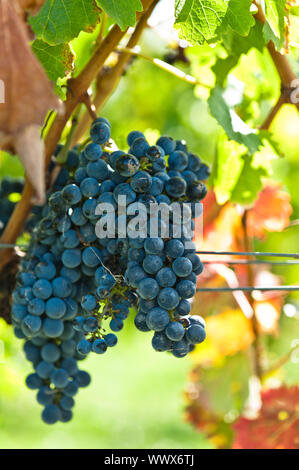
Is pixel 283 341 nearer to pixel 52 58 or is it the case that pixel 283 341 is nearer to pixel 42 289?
pixel 42 289

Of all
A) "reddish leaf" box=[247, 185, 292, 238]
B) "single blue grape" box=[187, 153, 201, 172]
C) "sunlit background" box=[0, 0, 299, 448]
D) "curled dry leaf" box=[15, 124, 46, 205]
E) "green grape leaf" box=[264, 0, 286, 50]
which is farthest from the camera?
"reddish leaf" box=[247, 185, 292, 238]

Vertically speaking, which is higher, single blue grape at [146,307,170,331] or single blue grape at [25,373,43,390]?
single blue grape at [146,307,170,331]

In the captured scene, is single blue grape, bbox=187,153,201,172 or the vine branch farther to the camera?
the vine branch

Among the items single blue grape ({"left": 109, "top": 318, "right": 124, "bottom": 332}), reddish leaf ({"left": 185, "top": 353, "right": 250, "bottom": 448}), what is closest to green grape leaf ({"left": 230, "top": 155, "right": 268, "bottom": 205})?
single blue grape ({"left": 109, "top": 318, "right": 124, "bottom": 332})

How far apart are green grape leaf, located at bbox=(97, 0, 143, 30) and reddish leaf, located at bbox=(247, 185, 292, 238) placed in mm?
729

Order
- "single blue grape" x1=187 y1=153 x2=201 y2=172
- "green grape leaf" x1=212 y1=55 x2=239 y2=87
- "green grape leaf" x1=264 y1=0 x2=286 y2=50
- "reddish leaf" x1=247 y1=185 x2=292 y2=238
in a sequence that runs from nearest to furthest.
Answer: "green grape leaf" x1=264 y1=0 x2=286 y2=50
"single blue grape" x1=187 y1=153 x2=201 y2=172
"green grape leaf" x1=212 y1=55 x2=239 y2=87
"reddish leaf" x1=247 y1=185 x2=292 y2=238

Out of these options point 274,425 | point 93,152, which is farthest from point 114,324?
point 274,425

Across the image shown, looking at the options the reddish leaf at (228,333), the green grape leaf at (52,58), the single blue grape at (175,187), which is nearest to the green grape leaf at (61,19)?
the green grape leaf at (52,58)

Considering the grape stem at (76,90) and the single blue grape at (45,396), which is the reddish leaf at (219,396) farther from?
the grape stem at (76,90)

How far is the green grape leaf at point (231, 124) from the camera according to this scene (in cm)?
100

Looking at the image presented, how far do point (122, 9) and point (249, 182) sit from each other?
475 mm

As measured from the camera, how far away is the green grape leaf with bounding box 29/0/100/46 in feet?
2.72

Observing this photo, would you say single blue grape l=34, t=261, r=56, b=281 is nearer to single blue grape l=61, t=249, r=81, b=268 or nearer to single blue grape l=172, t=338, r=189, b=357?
single blue grape l=61, t=249, r=81, b=268

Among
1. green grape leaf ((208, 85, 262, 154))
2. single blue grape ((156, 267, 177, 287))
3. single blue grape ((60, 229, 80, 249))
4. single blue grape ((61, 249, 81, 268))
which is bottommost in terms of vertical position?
single blue grape ((156, 267, 177, 287))
